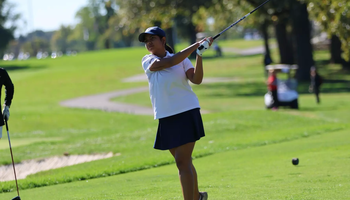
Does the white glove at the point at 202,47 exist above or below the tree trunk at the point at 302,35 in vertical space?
above

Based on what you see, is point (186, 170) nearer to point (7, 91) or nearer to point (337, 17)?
point (7, 91)

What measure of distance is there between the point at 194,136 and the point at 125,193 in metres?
1.81

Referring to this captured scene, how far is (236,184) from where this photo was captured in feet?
23.7

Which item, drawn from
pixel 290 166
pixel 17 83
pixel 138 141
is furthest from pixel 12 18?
pixel 290 166

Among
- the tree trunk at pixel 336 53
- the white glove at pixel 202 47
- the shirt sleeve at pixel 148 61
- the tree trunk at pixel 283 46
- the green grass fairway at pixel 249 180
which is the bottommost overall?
the tree trunk at pixel 336 53

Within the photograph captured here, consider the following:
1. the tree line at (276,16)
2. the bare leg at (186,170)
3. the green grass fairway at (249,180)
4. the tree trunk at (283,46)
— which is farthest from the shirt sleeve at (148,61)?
the tree trunk at (283,46)

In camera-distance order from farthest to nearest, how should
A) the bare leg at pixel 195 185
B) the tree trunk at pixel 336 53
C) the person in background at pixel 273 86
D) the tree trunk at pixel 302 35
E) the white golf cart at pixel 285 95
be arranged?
the tree trunk at pixel 336 53 → the tree trunk at pixel 302 35 → the white golf cart at pixel 285 95 → the person in background at pixel 273 86 → the bare leg at pixel 195 185

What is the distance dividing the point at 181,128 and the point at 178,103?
9.5 inches

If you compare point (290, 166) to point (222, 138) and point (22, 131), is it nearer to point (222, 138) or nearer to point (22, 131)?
point (222, 138)

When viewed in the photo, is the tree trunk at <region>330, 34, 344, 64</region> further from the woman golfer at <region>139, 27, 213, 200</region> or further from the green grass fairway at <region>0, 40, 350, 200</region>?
the woman golfer at <region>139, 27, 213, 200</region>

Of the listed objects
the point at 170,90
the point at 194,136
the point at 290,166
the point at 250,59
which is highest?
the point at 170,90

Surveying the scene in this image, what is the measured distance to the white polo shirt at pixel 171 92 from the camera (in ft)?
17.9

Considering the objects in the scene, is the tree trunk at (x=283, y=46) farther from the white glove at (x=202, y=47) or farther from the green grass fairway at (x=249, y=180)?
the white glove at (x=202, y=47)

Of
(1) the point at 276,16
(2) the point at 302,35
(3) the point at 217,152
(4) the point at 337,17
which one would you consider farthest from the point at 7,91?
(1) the point at 276,16
